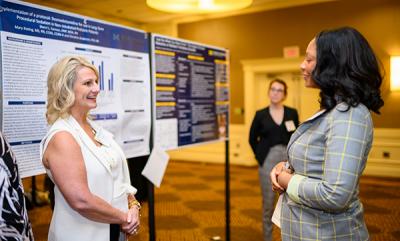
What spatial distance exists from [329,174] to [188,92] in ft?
5.86

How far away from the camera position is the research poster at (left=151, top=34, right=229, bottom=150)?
8.32 ft

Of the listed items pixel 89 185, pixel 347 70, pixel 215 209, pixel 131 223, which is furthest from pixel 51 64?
pixel 215 209

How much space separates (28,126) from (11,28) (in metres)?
0.45

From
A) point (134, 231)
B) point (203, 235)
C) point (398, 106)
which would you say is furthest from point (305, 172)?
point (398, 106)

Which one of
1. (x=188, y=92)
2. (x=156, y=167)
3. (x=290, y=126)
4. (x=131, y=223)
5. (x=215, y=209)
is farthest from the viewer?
(x=215, y=209)

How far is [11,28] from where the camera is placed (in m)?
1.61

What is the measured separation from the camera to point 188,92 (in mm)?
2842

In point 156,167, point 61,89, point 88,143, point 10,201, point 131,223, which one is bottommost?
point 131,223

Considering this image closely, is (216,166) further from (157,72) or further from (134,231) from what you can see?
(134,231)

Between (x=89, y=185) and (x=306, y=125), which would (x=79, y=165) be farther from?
(x=306, y=125)

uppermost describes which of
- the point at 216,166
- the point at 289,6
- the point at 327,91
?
the point at 289,6

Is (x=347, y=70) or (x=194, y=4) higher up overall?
(x=194, y=4)

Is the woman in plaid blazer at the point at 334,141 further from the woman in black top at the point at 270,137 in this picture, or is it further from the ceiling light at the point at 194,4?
the ceiling light at the point at 194,4

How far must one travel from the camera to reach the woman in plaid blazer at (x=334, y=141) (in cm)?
117
